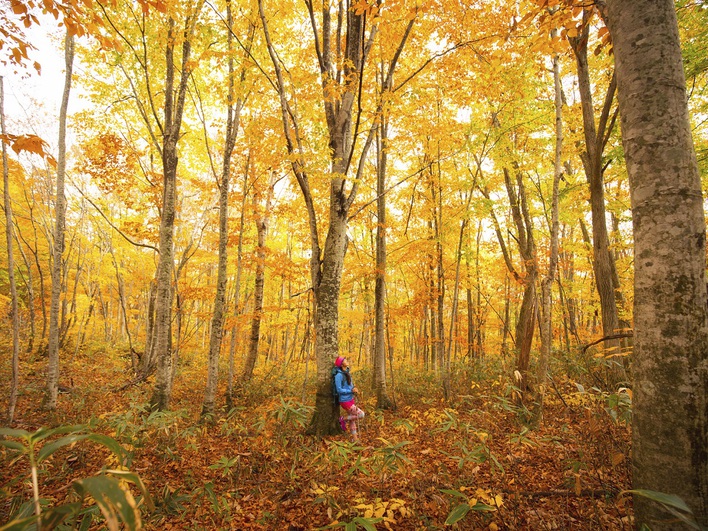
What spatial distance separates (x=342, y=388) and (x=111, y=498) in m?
5.24

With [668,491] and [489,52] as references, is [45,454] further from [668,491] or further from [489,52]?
[489,52]

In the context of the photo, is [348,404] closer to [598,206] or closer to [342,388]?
[342,388]

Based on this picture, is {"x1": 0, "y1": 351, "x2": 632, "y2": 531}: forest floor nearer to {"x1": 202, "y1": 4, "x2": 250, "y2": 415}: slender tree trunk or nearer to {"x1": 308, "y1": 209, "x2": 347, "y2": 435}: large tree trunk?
{"x1": 308, "y1": 209, "x2": 347, "y2": 435}: large tree trunk

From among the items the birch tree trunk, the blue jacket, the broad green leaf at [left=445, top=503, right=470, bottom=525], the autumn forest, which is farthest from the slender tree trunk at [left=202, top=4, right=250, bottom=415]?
the broad green leaf at [left=445, top=503, right=470, bottom=525]

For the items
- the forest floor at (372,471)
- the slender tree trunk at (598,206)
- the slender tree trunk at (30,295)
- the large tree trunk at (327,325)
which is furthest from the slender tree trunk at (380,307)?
the slender tree trunk at (30,295)

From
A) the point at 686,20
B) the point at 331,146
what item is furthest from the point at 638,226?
the point at 686,20

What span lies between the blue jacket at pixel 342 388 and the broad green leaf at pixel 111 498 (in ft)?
16.7

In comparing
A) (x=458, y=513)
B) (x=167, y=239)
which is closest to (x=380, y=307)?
(x=167, y=239)

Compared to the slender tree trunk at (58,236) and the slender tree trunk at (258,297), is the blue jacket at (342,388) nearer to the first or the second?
the slender tree trunk at (258,297)

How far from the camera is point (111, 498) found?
908mm

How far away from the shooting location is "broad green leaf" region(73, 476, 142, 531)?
0.90 metres

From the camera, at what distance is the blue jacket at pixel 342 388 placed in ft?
19.2

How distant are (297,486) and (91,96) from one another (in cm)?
1219

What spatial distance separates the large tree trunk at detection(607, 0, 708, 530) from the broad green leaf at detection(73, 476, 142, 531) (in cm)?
242
